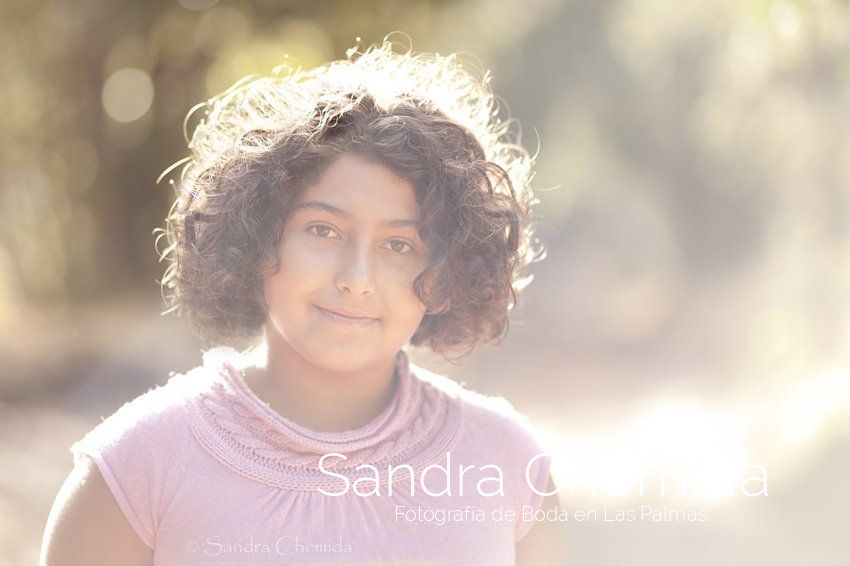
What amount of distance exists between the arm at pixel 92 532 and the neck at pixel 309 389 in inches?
8.4

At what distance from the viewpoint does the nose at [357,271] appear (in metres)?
1.09

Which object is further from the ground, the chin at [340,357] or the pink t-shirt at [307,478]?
the chin at [340,357]

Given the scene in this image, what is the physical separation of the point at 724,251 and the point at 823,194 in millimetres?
888

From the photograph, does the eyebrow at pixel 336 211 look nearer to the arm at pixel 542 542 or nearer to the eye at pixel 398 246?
the eye at pixel 398 246

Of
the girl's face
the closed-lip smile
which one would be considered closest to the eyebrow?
the girl's face

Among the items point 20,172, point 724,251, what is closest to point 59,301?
point 20,172

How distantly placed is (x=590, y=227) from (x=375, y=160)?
12.3ft

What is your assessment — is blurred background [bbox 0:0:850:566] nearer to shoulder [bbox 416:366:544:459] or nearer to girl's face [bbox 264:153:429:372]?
shoulder [bbox 416:366:544:459]

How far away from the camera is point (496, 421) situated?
1268mm

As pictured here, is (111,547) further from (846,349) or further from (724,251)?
(724,251)

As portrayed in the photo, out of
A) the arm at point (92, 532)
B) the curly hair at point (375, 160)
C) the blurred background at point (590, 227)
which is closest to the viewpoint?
the arm at point (92, 532)

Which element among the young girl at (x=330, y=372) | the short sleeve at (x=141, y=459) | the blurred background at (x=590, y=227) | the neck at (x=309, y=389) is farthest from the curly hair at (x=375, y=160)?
the blurred background at (x=590, y=227)

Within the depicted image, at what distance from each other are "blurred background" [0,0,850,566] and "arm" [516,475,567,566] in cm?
149

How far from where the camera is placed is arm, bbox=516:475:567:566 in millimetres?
1251
